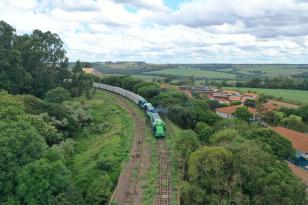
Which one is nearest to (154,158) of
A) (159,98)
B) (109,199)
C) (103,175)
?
(103,175)

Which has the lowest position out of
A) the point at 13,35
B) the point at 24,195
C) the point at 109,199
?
the point at 109,199

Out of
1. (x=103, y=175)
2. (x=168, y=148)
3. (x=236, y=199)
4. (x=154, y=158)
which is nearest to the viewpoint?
(x=236, y=199)

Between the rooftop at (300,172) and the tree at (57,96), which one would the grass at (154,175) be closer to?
the rooftop at (300,172)

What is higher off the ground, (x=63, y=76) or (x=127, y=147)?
(x=63, y=76)

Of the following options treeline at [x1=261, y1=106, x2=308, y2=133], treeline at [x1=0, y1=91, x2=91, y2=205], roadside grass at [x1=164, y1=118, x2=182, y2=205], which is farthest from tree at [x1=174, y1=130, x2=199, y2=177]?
treeline at [x1=261, y1=106, x2=308, y2=133]

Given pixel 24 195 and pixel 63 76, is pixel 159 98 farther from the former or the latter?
pixel 24 195

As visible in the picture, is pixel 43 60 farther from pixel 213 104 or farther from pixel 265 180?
pixel 265 180

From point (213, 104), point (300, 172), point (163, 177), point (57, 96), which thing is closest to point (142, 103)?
point (57, 96)
